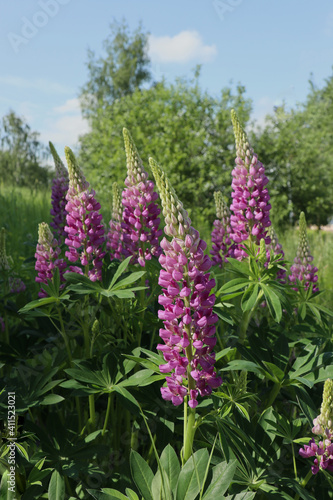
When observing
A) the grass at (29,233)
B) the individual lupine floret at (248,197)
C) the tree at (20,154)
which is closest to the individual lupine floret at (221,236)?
the individual lupine floret at (248,197)

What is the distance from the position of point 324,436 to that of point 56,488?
97 centimetres

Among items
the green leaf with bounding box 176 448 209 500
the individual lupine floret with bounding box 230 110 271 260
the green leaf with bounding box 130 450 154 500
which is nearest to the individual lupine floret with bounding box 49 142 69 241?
the individual lupine floret with bounding box 230 110 271 260

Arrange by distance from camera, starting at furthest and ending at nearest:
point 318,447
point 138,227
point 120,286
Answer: point 138,227, point 120,286, point 318,447

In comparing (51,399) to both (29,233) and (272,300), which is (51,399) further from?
(29,233)

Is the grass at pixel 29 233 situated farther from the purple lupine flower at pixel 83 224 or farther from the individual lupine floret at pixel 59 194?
the purple lupine flower at pixel 83 224

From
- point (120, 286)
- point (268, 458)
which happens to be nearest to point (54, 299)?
point (120, 286)

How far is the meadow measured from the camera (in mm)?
1469

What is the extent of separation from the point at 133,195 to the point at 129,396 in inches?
38.3

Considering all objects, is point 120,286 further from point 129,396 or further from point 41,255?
point 41,255

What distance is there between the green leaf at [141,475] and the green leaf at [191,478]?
0.12 metres

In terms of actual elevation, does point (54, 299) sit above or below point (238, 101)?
below

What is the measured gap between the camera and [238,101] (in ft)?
43.8

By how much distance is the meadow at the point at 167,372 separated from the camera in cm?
147

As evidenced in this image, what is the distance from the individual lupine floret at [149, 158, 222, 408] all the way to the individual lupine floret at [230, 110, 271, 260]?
0.92 meters
